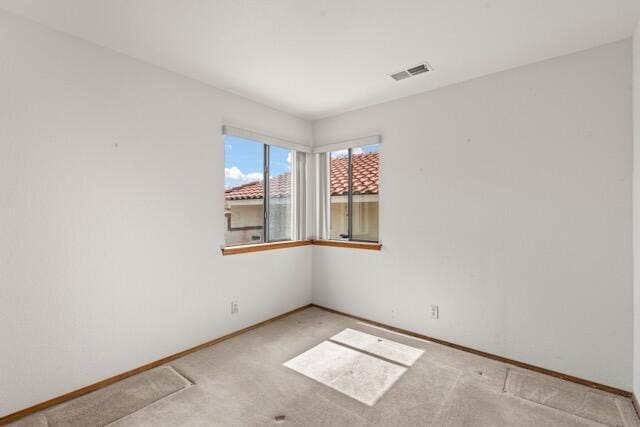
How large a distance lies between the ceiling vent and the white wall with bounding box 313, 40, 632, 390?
0.45m

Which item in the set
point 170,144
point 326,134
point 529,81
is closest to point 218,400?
point 170,144

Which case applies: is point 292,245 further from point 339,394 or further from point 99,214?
point 99,214

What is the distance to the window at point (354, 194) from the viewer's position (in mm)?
3705

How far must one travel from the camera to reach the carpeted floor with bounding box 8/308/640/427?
6.40ft

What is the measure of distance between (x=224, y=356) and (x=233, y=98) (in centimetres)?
254

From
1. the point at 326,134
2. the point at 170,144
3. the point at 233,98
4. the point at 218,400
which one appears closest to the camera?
the point at 218,400

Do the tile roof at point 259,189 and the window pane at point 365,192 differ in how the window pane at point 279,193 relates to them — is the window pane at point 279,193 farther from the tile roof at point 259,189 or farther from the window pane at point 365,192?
the window pane at point 365,192

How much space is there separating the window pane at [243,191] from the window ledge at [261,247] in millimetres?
114

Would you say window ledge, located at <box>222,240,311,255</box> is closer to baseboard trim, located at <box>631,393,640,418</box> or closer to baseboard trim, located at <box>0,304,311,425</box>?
baseboard trim, located at <box>0,304,311,425</box>

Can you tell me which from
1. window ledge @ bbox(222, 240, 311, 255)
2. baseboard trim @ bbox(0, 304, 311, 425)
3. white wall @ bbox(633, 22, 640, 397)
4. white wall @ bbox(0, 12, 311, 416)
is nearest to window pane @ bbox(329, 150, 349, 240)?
window ledge @ bbox(222, 240, 311, 255)

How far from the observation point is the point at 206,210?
300 centimetres

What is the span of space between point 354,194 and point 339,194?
229 mm

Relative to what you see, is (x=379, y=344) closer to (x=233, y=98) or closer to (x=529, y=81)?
(x=529, y=81)

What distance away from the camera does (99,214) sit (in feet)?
7.59
